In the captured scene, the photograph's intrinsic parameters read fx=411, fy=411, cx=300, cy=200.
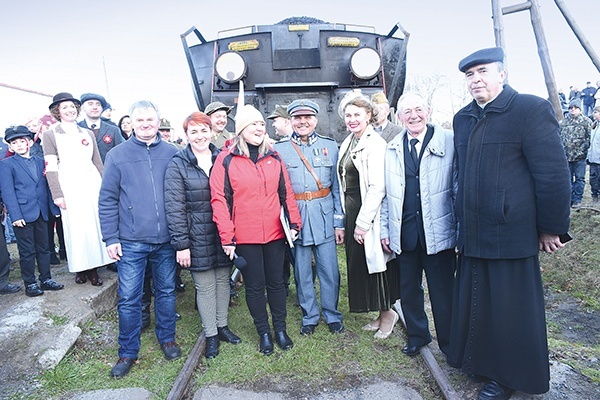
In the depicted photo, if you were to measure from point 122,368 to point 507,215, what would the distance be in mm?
3199

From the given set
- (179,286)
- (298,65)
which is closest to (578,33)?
(298,65)

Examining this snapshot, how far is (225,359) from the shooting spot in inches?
142

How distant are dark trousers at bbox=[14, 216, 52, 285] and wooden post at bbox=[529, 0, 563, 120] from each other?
25.0 feet

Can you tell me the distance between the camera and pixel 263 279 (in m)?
3.64

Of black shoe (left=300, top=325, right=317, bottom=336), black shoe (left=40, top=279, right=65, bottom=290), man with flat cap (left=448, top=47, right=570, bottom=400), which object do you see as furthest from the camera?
black shoe (left=40, top=279, right=65, bottom=290)

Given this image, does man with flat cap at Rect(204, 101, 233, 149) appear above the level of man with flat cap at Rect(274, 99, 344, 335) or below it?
above

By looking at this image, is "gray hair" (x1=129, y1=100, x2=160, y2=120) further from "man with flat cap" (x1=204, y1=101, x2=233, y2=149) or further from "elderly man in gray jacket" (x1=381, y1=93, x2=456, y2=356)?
"elderly man in gray jacket" (x1=381, y1=93, x2=456, y2=356)

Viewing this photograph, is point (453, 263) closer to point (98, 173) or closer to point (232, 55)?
point (98, 173)

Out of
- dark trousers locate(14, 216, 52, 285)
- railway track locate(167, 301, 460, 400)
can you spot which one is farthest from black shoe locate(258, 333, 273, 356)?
dark trousers locate(14, 216, 52, 285)

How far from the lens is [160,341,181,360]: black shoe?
3.67m

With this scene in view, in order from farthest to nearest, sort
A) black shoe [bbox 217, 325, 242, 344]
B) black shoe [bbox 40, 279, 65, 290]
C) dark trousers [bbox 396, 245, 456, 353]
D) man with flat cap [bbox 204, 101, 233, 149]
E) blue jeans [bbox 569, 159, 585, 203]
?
blue jeans [bbox 569, 159, 585, 203] < man with flat cap [bbox 204, 101, 233, 149] < black shoe [bbox 40, 279, 65, 290] < black shoe [bbox 217, 325, 242, 344] < dark trousers [bbox 396, 245, 456, 353]

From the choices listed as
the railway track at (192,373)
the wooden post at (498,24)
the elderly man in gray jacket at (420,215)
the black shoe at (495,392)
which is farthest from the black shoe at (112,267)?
the wooden post at (498,24)

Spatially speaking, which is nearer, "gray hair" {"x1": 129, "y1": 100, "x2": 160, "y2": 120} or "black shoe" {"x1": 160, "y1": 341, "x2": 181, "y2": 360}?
"gray hair" {"x1": 129, "y1": 100, "x2": 160, "y2": 120}

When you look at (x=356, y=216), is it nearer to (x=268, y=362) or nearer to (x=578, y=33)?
(x=268, y=362)
